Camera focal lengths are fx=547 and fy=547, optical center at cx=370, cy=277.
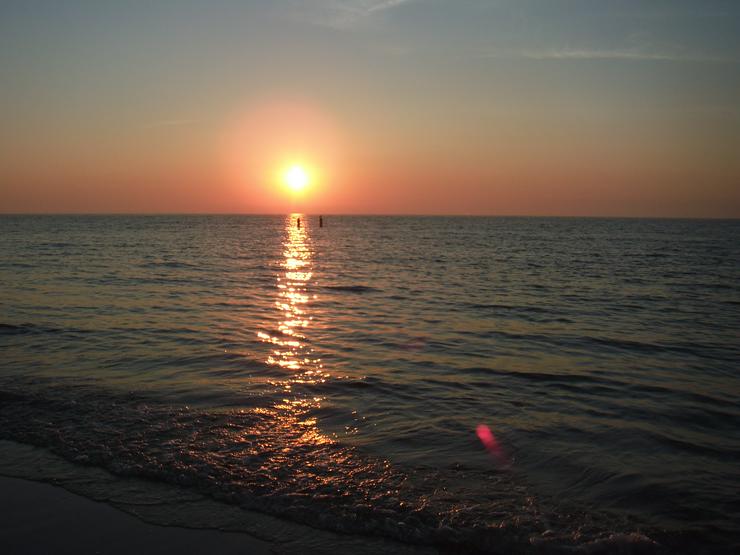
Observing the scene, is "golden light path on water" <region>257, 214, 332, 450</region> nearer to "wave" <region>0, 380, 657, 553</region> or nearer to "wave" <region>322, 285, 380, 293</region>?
"wave" <region>0, 380, 657, 553</region>

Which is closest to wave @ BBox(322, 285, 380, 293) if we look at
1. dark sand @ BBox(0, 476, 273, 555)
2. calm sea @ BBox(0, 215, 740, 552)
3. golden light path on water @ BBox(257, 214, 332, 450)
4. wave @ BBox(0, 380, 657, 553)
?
golden light path on water @ BBox(257, 214, 332, 450)

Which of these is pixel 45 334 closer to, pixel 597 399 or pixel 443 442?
pixel 443 442

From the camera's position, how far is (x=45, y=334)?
14.5m

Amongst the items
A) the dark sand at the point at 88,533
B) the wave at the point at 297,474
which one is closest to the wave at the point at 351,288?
the wave at the point at 297,474

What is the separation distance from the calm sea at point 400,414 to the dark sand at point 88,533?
31cm

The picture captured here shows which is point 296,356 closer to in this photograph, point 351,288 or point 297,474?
point 297,474

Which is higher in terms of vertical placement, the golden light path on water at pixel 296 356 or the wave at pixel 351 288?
the wave at pixel 351 288

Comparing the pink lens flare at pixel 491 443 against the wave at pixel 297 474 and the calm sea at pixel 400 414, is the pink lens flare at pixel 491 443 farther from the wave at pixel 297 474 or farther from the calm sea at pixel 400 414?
the wave at pixel 297 474

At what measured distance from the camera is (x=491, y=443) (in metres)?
7.91

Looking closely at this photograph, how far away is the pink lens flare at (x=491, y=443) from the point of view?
7.37 metres

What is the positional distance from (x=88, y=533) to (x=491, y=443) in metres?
5.19

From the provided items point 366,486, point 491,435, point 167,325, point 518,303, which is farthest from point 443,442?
point 518,303

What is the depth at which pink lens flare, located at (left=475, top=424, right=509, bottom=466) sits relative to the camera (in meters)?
7.37

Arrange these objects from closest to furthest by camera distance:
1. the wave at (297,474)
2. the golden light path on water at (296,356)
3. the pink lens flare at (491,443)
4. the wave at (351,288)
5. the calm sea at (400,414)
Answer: the wave at (297,474) < the calm sea at (400,414) < the pink lens flare at (491,443) < the golden light path on water at (296,356) < the wave at (351,288)
